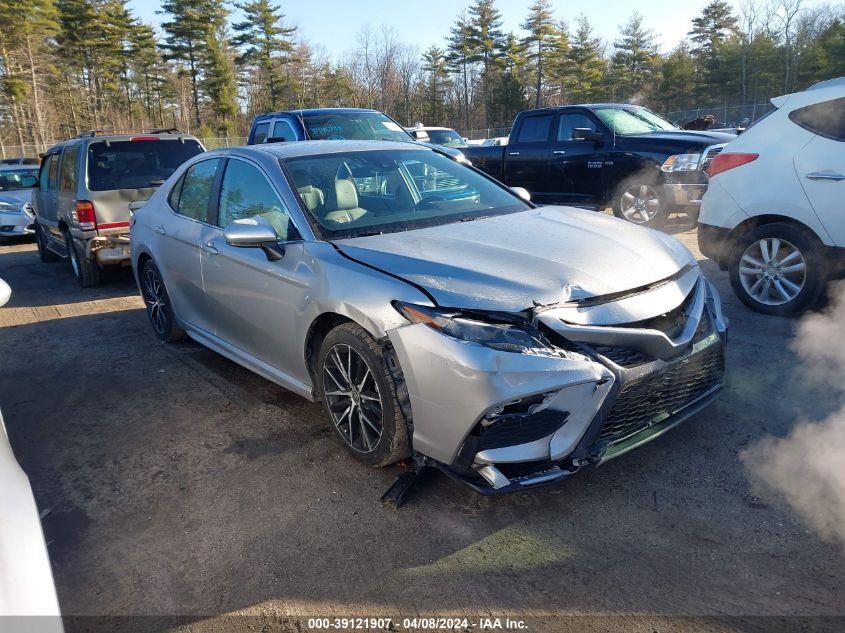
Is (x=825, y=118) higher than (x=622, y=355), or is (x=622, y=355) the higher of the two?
(x=825, y=118)

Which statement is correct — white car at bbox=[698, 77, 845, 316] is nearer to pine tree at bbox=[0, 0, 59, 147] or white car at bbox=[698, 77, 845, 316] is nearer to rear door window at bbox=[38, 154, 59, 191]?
rear door window at bbox=[38, 154, 59, 191]

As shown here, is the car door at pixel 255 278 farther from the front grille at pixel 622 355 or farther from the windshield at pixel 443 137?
the windshield at pixel 443 137

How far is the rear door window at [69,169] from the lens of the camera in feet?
26.1

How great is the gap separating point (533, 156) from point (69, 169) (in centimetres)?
687

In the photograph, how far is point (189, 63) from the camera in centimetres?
5372

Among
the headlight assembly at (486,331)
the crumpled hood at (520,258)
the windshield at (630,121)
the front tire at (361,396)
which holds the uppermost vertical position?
the windshield at (630,121)

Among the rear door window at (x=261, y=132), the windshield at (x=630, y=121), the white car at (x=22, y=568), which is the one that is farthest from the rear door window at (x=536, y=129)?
the white car at (x=22, y=568)

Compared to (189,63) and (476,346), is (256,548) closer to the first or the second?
(476,346)

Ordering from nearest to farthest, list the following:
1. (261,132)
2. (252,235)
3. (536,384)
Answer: (536,384)
(252,235)
(261,132)

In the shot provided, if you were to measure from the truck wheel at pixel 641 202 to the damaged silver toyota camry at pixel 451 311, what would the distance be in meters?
5.44

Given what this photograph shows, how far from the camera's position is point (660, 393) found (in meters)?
2.94

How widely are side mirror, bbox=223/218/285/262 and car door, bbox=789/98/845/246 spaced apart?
13.2ft

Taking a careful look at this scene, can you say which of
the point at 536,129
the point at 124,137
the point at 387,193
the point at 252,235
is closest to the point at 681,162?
the point at 536,129

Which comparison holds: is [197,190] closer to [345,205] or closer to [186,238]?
[186,238]
